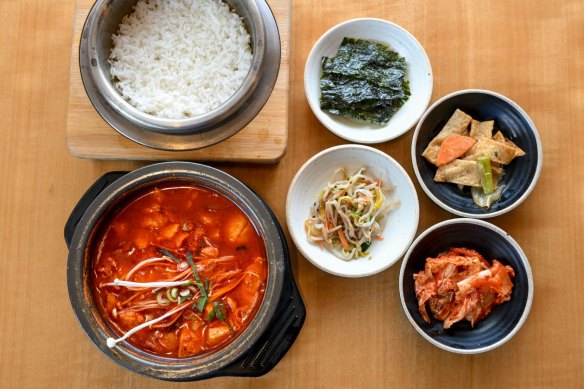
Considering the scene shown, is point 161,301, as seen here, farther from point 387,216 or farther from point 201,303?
point 387,216

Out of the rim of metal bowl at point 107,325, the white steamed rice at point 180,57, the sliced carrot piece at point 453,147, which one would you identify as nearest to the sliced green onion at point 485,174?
the sliced carrot piece at point 453,147

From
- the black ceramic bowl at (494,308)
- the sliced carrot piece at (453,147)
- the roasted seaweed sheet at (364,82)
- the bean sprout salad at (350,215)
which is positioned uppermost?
the roasted seaweed sheet at (364,82)

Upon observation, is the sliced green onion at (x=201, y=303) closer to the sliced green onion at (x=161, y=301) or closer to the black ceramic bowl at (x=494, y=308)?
the sliced green onion at (x=161, y=301)

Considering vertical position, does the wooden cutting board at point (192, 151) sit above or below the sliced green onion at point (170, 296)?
above

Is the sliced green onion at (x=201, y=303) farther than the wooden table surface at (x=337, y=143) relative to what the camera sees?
No

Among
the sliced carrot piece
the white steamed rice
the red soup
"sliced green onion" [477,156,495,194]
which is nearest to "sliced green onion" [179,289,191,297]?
the red soup

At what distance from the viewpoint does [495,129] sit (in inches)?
99.6

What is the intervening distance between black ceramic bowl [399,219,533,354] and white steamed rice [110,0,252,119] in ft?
3.24

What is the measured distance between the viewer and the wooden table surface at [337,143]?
2.51m

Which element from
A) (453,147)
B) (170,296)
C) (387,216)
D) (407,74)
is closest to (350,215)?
(387,216)

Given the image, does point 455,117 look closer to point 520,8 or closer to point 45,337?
point 520,8

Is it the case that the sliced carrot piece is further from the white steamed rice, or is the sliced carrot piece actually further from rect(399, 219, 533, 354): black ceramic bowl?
the white steamed rice

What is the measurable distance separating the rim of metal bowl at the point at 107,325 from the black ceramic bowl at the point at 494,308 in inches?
23.2

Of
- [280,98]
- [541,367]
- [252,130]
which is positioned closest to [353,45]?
[280,98]
